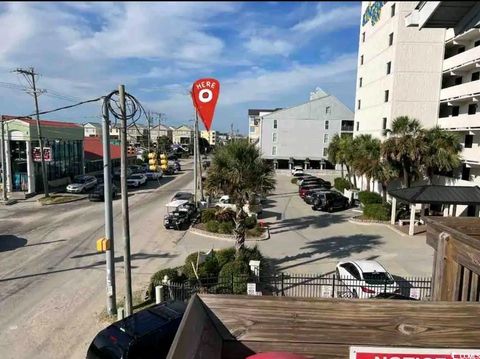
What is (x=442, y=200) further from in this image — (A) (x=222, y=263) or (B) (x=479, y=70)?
(B) (x=479, y=70)

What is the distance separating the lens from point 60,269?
55.8ft

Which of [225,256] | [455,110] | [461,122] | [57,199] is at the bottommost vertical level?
[57,199]

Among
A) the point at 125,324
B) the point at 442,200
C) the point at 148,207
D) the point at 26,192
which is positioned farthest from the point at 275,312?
the point at 26,192

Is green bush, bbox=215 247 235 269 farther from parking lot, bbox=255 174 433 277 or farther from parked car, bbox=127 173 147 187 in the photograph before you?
parked car, bbox=127 173 147 187

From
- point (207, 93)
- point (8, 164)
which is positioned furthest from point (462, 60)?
point (8, 164)

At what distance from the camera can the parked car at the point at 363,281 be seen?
531 inches

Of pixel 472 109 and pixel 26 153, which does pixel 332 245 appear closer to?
pixel 472 109

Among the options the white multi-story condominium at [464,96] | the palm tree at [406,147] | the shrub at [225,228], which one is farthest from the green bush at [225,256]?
the white multi-story condominium at [464,96]

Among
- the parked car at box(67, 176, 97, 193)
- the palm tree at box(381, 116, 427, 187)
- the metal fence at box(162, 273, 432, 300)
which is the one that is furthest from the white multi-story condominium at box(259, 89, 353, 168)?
the metal fence at box(162, 273, 432, 300)

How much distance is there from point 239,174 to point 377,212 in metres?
15.1

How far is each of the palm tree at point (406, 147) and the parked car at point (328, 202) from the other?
5695 mm

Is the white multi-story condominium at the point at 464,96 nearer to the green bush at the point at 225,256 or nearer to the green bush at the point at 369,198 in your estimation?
the green bush at the point at 369,198

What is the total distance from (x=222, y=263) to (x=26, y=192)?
2825cm

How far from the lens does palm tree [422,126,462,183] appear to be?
84.8 feet
